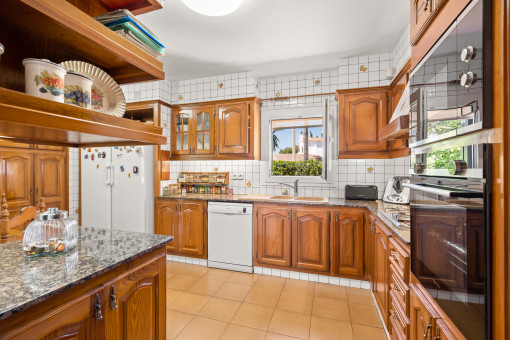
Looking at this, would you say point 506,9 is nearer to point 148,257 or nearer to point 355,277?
point 148,257

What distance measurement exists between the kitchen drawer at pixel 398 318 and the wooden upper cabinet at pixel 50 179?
419 cm

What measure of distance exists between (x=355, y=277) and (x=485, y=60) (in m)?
2.49

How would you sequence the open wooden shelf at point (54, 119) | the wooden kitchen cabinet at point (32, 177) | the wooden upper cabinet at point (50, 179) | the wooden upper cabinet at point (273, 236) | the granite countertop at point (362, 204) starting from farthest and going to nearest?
the wooden upper cabinet at point (50, 179), the wooden kitchen cabinet at point (32, 177), the wooden upper cabinet at point (273, 236), the granite countertop at point (362, 204), the open wooden shelf at point (54, 119)

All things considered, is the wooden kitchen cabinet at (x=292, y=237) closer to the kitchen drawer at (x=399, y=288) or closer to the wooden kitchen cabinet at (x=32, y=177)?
the kitchen drawer at (x=399, y=288)

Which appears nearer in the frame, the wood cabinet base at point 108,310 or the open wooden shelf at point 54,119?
the open wooden shelf at point 54,119

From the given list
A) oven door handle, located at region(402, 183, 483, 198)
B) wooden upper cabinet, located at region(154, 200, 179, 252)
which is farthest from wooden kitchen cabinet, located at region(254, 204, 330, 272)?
oven door handle, located at region(402, 183, 483, 198)

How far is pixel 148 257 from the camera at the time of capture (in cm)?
122

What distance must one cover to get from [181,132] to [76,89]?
279 cm

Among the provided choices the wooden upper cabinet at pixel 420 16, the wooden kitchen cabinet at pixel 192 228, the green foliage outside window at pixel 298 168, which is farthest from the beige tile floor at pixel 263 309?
the wooden upper cabinet at pixel 420 16

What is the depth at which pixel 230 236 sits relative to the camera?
3.03 meters

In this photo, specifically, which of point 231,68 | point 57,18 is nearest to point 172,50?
point 231,68

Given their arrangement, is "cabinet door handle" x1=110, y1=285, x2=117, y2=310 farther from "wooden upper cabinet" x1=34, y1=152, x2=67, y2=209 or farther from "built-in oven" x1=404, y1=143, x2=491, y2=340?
"wooden upper cabinet" x1=34, y1=152, x2=67, y2=209

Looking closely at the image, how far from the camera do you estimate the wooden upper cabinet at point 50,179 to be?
3.37m

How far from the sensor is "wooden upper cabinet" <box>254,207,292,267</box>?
2822 mm
